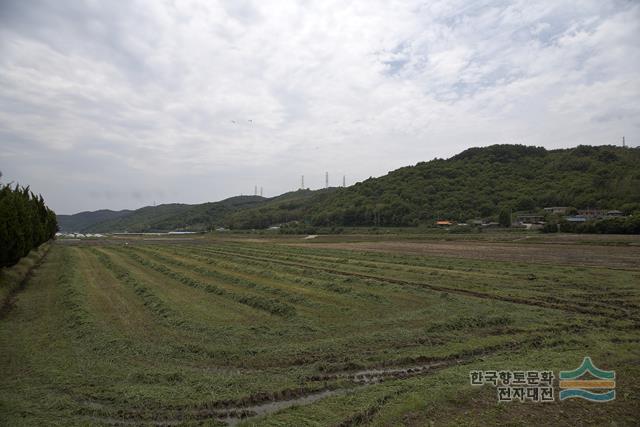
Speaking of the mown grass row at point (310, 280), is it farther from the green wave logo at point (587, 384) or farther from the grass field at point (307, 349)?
the green wave logo at point (587, 384)

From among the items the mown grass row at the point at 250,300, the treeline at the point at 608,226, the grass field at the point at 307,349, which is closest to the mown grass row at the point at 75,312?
the grass field at the point at 307,349

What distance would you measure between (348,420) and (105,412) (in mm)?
4460

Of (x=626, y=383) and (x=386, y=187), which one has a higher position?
(x=386, y=187)

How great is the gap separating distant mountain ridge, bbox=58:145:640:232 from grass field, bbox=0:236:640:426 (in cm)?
7806

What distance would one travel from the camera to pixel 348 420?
21.0 feet

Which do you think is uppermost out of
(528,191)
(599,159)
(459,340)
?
(599,159)

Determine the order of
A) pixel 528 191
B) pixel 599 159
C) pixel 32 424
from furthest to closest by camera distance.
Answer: pixel 599 159 → pixel 528 191 → pixel 32 424

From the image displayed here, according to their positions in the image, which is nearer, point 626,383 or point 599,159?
point 626,383

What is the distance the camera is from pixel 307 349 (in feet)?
33.9

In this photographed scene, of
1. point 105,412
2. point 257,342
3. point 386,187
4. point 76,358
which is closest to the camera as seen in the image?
point 105,412

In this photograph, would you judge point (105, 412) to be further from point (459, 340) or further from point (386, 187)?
point (386, 187)

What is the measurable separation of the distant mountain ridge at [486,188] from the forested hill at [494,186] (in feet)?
0.64

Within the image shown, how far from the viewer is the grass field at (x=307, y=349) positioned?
6809mm

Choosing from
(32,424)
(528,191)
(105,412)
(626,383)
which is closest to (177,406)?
(105,412)
